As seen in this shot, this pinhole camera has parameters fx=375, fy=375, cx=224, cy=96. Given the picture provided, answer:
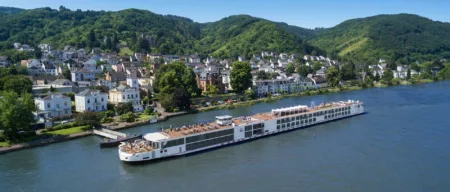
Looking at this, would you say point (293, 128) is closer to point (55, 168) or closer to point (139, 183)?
point (139, 183)

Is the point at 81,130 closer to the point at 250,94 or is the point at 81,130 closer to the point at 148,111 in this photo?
the point at 148,111

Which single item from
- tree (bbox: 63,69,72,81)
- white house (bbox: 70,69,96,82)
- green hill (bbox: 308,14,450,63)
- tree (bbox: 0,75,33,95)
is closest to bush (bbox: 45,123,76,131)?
tree (bbox: 0,75,33,95)

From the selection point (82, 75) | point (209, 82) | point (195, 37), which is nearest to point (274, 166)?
point (209, 82)

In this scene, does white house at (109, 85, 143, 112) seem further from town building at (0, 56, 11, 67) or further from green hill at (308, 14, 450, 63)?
green hill at (308, 14, 450, 63)

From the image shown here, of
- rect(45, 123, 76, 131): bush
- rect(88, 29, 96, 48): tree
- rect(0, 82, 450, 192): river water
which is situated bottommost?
rect(0, 82, 450, 192): river water

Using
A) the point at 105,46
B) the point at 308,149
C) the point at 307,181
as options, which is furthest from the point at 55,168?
the point at 105,46

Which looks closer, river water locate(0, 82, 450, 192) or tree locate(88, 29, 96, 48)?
river water locate(0, 82, 450, 192)

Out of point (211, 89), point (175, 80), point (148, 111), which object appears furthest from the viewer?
point (211, 89)
